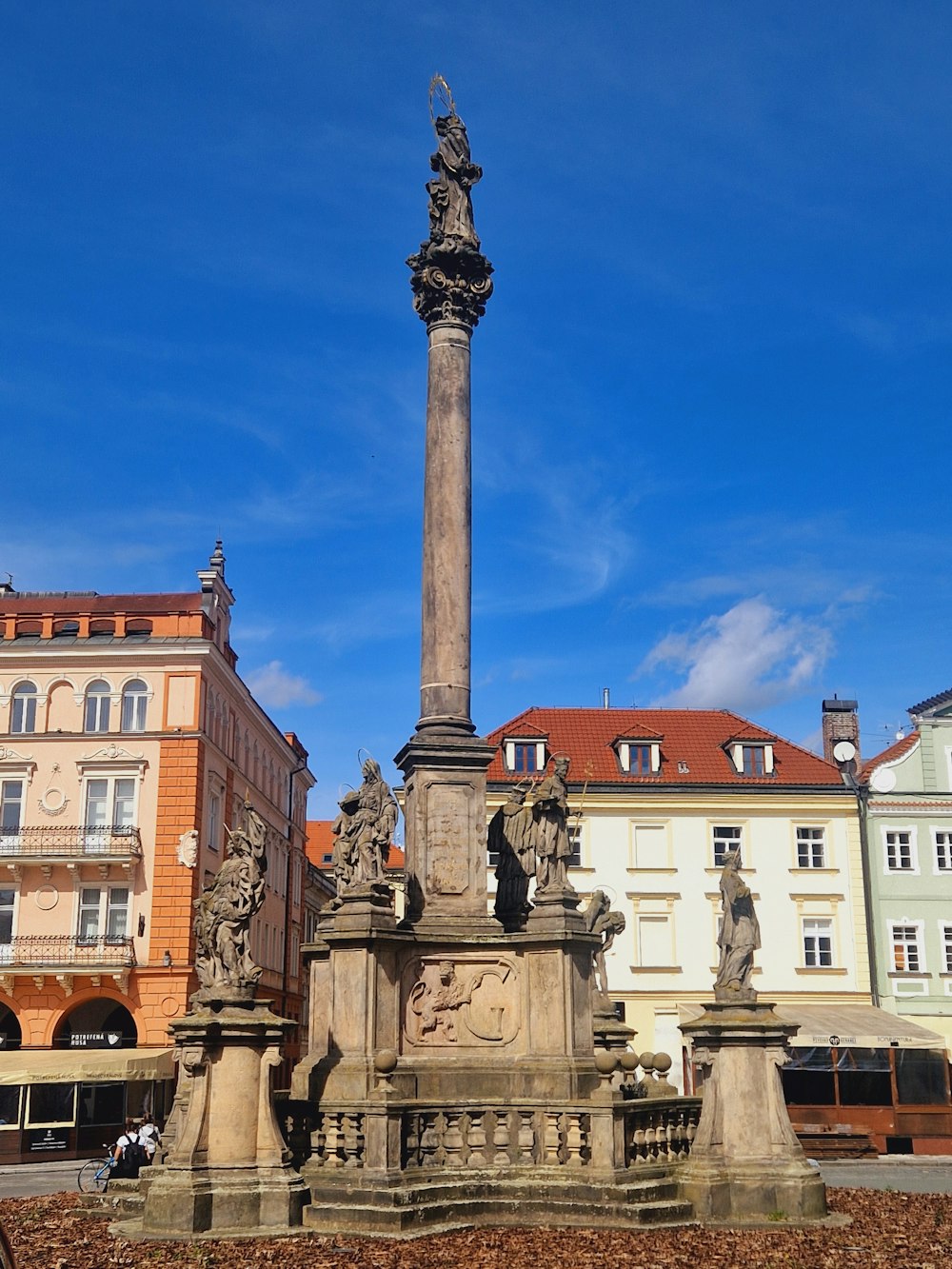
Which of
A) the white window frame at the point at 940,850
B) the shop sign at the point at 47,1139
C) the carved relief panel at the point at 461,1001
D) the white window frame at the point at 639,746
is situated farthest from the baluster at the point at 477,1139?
the white window frame at the point at 940,850

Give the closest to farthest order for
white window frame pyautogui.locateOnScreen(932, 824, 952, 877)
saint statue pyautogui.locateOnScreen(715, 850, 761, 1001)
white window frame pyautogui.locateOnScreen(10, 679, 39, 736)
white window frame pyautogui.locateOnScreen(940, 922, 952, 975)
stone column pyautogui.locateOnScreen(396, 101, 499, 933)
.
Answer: saint statue pyautogui.locateOnScreen(715, 850, 761, 1001) < stone column pyautogui.locateOnScreen(396, 101, 499, 933) < white window frame pyautogui.locateOnScreen(10, 679, 39, 736) < white window frame pyautogui.locateOnScreen(940, 922, 952, 975) < white window frame pyautogui.locateOnScreen(932, 824, 952, 877)

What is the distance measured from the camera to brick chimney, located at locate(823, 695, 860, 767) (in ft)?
156

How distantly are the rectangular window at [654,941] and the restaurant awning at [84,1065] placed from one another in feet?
45.2

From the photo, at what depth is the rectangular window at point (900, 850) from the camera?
4319 centimetres

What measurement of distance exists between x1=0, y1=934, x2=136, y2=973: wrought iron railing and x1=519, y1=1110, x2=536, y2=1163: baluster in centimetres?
2466

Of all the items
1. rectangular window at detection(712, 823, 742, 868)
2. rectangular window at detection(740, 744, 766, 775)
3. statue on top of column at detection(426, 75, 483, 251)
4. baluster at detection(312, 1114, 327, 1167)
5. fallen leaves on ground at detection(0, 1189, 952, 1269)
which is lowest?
fallen leaves on ground at detection(0, 1189, 952, 1269)

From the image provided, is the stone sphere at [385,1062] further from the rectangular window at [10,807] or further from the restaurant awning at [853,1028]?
the rectangular window at [10,807]

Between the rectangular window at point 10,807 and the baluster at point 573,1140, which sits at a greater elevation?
the rectangular window at point 10,807

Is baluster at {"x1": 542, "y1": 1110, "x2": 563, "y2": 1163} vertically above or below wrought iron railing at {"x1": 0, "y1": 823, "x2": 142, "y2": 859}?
below

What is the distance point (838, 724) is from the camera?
47469 mm

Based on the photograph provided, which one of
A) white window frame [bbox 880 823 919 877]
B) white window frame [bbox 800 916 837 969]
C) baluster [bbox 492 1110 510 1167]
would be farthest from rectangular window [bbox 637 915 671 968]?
baluster [bbox 492 1110 510 1167]

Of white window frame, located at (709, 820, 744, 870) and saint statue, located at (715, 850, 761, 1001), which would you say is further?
white window frame, located at (709, 820, 744, 870)

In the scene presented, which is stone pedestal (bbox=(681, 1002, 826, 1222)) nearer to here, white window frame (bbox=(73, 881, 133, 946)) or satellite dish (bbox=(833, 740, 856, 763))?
white window frame (bbox=(73, 881, 133, 946))

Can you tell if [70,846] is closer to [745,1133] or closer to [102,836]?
[102,836]
